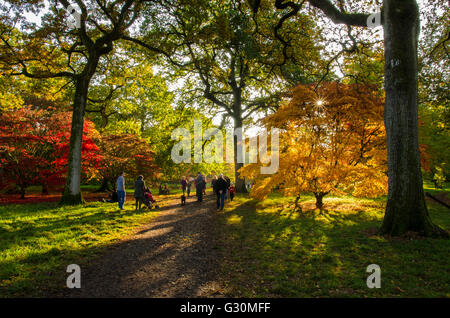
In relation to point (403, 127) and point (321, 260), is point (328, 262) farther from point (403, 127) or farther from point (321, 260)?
point (403, 127)

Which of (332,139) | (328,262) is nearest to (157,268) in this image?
(328,262)

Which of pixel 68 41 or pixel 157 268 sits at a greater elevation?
pixel 68 41

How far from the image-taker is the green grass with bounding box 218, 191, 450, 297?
11.5ft

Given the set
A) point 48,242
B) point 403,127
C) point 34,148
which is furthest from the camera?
point 34,148

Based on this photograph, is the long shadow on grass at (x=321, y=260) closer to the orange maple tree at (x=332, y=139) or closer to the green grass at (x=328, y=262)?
the green grass at (x=328, y=262)

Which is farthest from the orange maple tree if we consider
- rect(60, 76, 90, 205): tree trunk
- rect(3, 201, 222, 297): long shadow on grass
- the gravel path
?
rect(60, 76, 90, 205): tree trunk

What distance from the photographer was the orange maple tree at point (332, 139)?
8.91 meters

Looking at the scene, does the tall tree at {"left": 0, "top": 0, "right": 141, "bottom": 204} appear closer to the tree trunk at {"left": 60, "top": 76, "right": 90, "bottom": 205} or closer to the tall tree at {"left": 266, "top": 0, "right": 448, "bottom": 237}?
the tree trunk at {"left": 60, "top": 76, "right": 90, "bottom": 205}

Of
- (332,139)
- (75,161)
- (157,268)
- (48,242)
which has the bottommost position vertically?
(157,268)

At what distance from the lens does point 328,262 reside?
4.62 metres

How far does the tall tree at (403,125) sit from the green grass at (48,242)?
24.7ft

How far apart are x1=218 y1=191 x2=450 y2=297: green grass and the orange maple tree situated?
8.91 feet

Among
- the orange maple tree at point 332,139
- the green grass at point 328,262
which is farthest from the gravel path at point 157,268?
the orange maple tree at point 332,139

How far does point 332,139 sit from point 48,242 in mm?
10273
